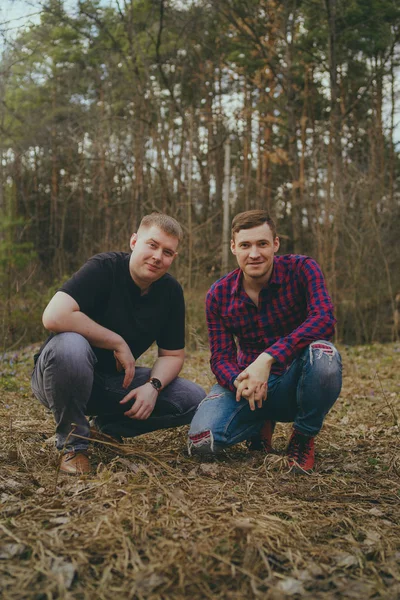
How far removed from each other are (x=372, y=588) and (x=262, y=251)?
5.94 ft

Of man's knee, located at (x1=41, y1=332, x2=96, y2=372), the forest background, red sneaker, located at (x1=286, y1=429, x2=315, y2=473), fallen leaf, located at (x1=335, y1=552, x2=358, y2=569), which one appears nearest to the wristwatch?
man's knee, located at (x1=41, y1=332, x2=96, y2=372)

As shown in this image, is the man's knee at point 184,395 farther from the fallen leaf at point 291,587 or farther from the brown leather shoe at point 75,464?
the fallen leaf at point 291,587

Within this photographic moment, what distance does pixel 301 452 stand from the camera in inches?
116

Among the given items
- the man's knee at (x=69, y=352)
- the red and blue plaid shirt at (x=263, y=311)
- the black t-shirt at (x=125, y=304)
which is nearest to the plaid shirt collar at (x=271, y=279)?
the red and blue plaid shirt at (x=263, y=311)

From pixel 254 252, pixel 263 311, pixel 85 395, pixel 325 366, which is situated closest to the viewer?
pixel 85 395

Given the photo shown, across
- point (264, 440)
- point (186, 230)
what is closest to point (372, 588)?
point (264, 440)

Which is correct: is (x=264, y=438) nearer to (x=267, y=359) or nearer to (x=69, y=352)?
(x=267, y=359)

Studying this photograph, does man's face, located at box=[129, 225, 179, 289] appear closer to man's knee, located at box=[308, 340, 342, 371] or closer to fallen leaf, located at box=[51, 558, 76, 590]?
man's knee, located at box=[308, 340, 342, 371]

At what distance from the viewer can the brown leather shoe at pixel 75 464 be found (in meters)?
2.63

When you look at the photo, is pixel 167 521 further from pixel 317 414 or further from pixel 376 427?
pixel 376 427

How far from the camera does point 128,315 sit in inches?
120

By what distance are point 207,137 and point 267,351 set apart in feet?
40.6

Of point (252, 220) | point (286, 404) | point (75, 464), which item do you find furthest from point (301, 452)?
point (252, 220)

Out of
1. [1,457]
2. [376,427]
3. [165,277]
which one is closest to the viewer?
[1,457]
